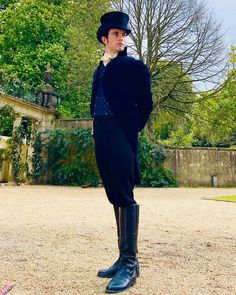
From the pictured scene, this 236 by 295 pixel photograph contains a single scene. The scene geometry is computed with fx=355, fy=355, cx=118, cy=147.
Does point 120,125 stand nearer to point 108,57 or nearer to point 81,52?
point 108,57

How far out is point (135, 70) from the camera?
254 centimetres

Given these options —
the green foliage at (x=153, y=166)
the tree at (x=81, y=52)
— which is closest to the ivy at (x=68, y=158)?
the green foliage at (x=153, y=166)

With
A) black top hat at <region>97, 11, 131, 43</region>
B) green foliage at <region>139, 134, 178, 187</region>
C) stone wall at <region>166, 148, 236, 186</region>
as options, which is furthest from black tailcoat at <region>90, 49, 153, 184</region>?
stone wall at <region>166, 148, 236, 186</region>

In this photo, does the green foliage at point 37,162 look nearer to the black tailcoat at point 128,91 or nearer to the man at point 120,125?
Answer: the man at point 120,125

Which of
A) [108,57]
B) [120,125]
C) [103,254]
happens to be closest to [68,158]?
[103,254]

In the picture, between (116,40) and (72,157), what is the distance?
42.4 feet

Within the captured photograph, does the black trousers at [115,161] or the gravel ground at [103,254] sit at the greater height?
the black trousers at [115,161]

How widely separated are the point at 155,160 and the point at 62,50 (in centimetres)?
855

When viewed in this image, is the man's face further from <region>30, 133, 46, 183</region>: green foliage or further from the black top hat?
<region>30, 133, 46, 183</region>: green foliage

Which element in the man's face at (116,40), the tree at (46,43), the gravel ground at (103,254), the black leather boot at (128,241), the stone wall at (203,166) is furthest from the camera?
the tree at (46,43)

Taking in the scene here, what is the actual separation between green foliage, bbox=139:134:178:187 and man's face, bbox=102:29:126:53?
41.7 ft

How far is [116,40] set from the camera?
8.53 ft

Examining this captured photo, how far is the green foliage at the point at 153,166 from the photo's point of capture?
15.5m

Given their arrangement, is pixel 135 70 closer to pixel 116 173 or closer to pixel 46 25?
pixel 116 173
